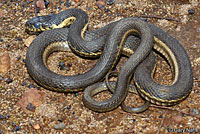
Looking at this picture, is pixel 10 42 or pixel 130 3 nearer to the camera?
pixel 10 42

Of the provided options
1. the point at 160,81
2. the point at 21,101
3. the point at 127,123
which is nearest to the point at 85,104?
the point at 127,123

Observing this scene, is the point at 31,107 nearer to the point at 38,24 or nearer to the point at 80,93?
the point at 80,93

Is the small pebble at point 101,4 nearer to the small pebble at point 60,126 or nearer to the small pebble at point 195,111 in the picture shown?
the small pebble at point 60,126

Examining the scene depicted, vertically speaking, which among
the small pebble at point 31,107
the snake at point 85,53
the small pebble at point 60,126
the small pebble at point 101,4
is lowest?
the small pebble at point 60,126

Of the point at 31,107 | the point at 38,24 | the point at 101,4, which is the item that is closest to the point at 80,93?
the point at 31,107

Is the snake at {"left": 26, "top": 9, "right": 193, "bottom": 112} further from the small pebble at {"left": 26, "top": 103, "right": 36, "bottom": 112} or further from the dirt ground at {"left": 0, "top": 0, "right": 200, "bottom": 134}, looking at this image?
the small pebble at {"left": 26, "top": 103, "right": 36, "bottom": 112}

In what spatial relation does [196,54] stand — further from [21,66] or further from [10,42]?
[10,42]

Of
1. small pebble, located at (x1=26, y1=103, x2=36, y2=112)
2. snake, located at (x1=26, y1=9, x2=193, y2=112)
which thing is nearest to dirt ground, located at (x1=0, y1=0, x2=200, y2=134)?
small pebble, located at (x1=26, y1=103, x2=36, y2=112)

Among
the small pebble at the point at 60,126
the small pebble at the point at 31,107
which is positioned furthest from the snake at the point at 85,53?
the small pebble at the point at 60,126
